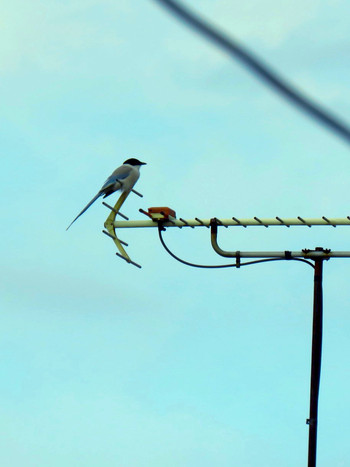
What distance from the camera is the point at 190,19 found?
229cm

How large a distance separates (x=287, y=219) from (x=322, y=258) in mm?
698

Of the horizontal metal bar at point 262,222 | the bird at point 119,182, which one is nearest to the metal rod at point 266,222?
the horizontal metal bar at point 262,222

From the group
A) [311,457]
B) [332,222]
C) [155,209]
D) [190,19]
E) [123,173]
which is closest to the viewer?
[190,19]

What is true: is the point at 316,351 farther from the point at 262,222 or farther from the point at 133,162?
the point at 133,162

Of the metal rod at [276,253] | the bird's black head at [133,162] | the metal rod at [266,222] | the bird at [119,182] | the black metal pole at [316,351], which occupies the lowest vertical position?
the black metal pole at [316,351]

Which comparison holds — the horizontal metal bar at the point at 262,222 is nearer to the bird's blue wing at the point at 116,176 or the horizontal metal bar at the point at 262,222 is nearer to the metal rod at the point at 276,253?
the metal rod at the point at 276,253

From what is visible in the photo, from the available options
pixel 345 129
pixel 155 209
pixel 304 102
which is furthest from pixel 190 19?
pixel 155 209

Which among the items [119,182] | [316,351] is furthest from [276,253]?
[119,182]

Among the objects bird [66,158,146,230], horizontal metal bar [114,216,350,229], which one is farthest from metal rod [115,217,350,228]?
bird [66,158,146,230]

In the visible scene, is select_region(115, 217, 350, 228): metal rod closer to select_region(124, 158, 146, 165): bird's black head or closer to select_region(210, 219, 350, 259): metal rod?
select_region(210, 219, 350, 259): metal rod

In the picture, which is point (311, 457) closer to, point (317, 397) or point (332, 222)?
point (317, 397)

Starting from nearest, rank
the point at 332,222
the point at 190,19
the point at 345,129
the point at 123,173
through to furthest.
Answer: the point at 190,19 → the point at 345,129 → the point at 332,222 → the point at 123,173

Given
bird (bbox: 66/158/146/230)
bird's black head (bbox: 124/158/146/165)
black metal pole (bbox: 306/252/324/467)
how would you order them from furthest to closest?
bird's black head (bbox: 124/158/146/165) < bird (bbox: 66/158/146/230) < black metal pole (bbox: 306/252/324/467)

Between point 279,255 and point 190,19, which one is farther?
point 279,255
